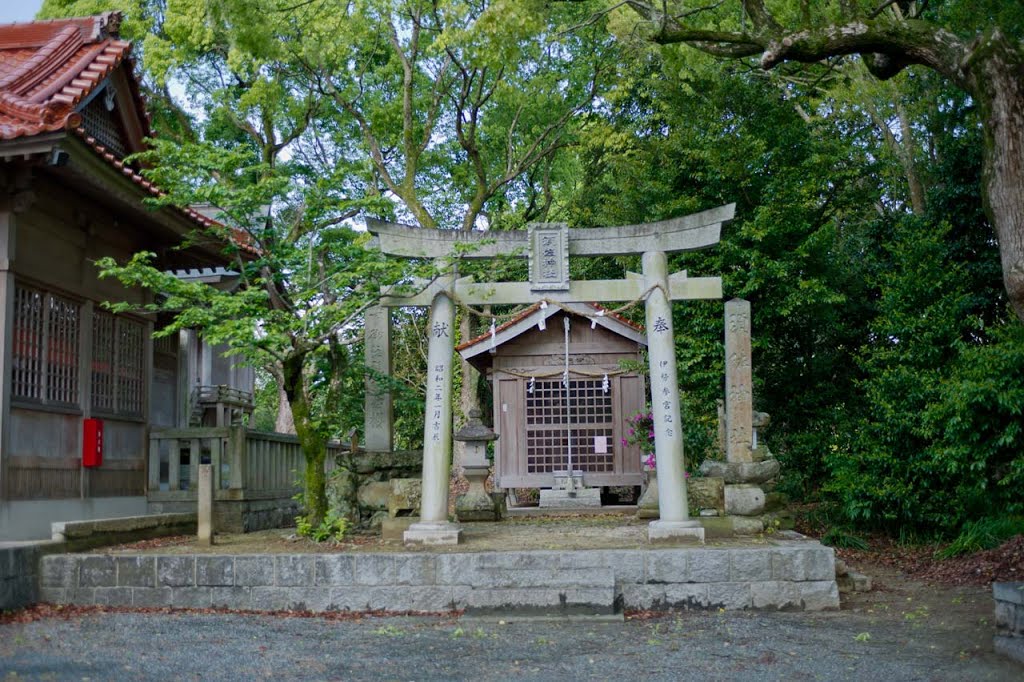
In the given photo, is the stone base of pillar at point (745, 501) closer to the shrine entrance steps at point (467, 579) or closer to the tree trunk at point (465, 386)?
the shrine entrance steps at point (467, 579)

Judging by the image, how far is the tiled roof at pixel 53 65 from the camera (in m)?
9.38

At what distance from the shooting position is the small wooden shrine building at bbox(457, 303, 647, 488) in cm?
1866

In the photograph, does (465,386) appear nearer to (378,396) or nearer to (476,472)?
(476,472)

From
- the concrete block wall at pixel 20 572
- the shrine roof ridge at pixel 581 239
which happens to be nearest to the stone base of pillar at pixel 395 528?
the shrine roof ridge at pixel 581 239

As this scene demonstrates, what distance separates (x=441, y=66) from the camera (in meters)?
23.4

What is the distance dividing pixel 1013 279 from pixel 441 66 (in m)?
17.7

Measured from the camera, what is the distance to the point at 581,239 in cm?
1127

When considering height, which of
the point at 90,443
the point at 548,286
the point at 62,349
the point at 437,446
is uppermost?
the point at 548,286

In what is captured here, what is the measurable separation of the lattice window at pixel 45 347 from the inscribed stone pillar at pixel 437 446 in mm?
4456

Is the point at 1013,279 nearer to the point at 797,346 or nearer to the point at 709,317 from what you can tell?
the point at 709,317

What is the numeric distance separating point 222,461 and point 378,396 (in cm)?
265

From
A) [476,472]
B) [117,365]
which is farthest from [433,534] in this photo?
[117,365]

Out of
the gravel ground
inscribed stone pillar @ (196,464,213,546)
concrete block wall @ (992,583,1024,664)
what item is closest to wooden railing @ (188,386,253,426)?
inscribed stone pillar @ (196,464,213,546)

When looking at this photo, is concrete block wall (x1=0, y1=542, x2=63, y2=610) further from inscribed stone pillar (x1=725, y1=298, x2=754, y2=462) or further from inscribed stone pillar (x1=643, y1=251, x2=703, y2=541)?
inscribed stone pillar (x1=725, y1=298, x2=754, y2=462)
